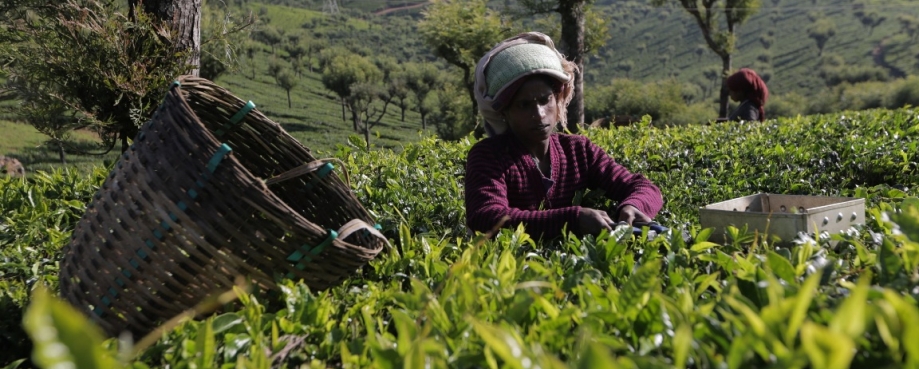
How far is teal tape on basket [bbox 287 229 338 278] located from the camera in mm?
1918

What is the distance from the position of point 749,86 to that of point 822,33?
123807mm

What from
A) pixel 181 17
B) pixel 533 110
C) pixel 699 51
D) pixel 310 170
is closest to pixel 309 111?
pixel 181 17

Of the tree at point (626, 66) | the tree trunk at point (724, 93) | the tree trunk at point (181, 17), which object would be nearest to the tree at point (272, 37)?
the tree at point (626, 66)

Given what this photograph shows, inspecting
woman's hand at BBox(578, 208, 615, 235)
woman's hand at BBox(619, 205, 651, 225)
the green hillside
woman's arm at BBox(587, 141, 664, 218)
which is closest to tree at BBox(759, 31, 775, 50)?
the green hillside

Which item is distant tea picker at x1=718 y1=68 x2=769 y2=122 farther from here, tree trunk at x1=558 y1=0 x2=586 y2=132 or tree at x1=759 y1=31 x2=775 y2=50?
tree at x1=759 y1=31 x2=775 y2=50

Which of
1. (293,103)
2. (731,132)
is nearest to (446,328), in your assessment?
(731,132)

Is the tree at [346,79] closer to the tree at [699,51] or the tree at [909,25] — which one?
the tree at [699,51]

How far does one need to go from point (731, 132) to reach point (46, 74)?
6.12 meters

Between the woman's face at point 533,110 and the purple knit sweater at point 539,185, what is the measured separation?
4.6 inches

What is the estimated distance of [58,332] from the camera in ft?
2.39

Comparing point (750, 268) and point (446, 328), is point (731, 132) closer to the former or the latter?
point (750, 268)

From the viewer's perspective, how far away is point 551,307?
51.9 inches

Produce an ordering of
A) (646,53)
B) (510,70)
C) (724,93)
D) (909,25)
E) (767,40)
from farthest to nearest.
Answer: (646,53) < (767,40) < (909,25) < (724,93) < (510,70)

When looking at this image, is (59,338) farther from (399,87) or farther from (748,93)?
(399,87)
